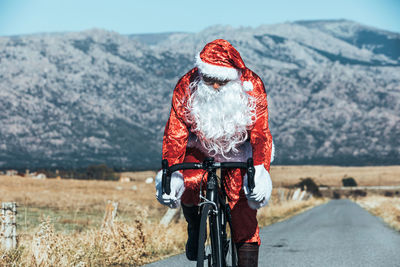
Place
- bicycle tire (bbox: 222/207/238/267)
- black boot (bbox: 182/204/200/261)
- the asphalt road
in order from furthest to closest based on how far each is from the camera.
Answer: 1. the asphalt road
2. black boot (bbox: 182/204/200/261)
3. bicycle tire (bbox: 222/207/238/267)

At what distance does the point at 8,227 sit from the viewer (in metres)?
7.71

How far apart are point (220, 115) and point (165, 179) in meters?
0.79

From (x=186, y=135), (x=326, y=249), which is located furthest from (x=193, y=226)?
(x=326, y=249)

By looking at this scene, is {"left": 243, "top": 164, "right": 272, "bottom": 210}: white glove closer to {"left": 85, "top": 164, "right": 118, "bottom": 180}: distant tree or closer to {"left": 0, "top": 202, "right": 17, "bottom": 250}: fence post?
{"left": 0, "top": 202, "right": 17, "bottom": 250}: fence post

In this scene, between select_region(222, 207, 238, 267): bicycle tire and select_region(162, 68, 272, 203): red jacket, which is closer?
select_region(162, 68, 272, 203): red jacket

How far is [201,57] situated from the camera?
5.02 m

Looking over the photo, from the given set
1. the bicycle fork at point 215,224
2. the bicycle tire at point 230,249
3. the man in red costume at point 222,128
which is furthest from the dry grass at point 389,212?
the bicycle fork at point 215,224

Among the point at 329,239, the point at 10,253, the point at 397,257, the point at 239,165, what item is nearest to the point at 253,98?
the point at 239,165

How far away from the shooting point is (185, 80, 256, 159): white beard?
4930 millimetres

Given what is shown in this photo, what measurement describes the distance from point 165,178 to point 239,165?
21.0 inches

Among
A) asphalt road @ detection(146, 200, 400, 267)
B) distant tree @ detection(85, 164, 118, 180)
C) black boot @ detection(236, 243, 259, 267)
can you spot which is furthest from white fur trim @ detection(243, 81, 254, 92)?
distant tree @ detection(85, 164, 118, 180)

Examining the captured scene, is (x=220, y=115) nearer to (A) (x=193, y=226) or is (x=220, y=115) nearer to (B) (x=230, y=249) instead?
(A) (x=193, y=226)

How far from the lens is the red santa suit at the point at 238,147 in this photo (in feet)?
15.8

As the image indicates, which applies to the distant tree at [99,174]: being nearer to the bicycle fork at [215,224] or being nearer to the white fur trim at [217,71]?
the white fur trim at [217,71]
